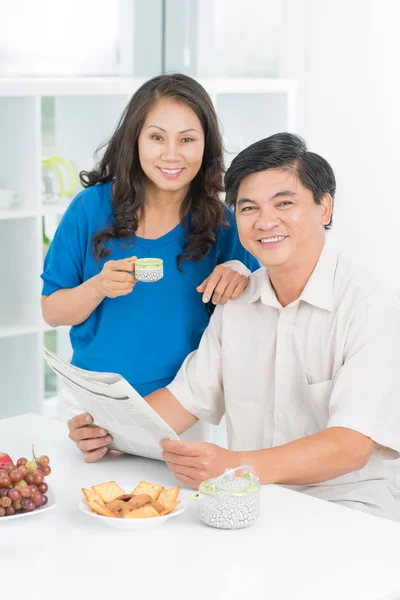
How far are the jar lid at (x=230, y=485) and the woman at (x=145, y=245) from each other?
0.87 meters

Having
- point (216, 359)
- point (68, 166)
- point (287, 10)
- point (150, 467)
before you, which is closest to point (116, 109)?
point (68, 166)

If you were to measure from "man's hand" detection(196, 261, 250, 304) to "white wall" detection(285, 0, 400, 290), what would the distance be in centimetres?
226

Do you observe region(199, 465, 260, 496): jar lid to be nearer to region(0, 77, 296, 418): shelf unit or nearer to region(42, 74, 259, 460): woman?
region(42, 74, 259, 460): woman

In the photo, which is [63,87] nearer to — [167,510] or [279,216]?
[279,216]

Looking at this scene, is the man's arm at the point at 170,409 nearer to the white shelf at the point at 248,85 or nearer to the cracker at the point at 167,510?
the cracker at the point at 167,510

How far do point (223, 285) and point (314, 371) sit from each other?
339 mm

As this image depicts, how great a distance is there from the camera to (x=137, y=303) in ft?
8.52

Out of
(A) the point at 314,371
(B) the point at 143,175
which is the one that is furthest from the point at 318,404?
(B) the point at 143,175

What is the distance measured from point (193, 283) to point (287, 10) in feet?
8.33

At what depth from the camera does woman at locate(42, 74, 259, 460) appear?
254cm

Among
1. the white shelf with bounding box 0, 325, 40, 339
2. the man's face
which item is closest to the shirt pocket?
the man's face

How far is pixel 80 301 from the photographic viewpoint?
8.30 feet

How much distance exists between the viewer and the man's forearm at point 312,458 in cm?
194

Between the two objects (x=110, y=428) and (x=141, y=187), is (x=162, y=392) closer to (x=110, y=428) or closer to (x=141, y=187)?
(x=110, y=428)
